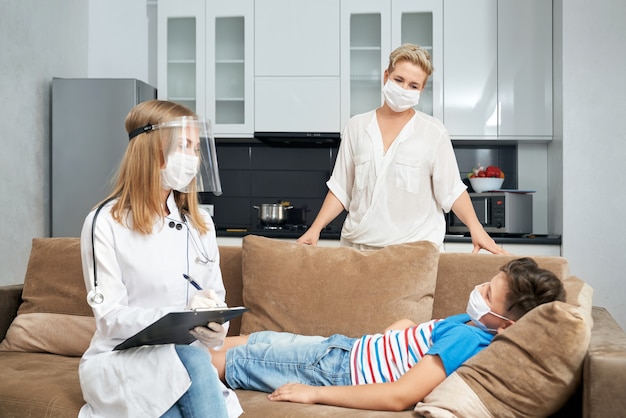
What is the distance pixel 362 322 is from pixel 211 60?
2.62m

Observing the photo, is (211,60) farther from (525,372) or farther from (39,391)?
(525,372)

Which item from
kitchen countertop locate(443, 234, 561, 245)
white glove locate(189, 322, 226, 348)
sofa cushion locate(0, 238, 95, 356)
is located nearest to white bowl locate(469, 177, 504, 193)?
kitchen countertop locate(443, 234, 561, 245)

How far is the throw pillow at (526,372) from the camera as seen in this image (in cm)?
156

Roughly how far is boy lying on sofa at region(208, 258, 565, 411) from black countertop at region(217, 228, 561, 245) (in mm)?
1831

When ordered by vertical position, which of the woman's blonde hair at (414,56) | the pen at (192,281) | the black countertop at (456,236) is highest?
the woman's blonde hair at (414,56)

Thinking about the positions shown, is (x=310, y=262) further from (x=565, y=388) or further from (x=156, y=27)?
(x=156, y=27)

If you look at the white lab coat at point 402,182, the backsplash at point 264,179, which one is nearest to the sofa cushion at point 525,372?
the white lab coat at point 402,182

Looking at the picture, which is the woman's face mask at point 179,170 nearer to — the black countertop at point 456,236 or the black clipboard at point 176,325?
the black clipboard at point 176,325

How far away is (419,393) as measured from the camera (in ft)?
5.71

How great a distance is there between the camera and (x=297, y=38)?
4223 millimetres

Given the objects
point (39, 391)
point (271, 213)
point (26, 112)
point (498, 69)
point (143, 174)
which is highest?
point (498, 69)

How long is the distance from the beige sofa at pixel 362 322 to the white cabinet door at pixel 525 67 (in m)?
1.92

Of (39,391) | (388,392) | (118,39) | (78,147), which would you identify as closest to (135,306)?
(39,391)

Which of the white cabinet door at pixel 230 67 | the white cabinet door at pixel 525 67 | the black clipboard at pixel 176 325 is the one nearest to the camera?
the black clipboard at pixel 176 325
